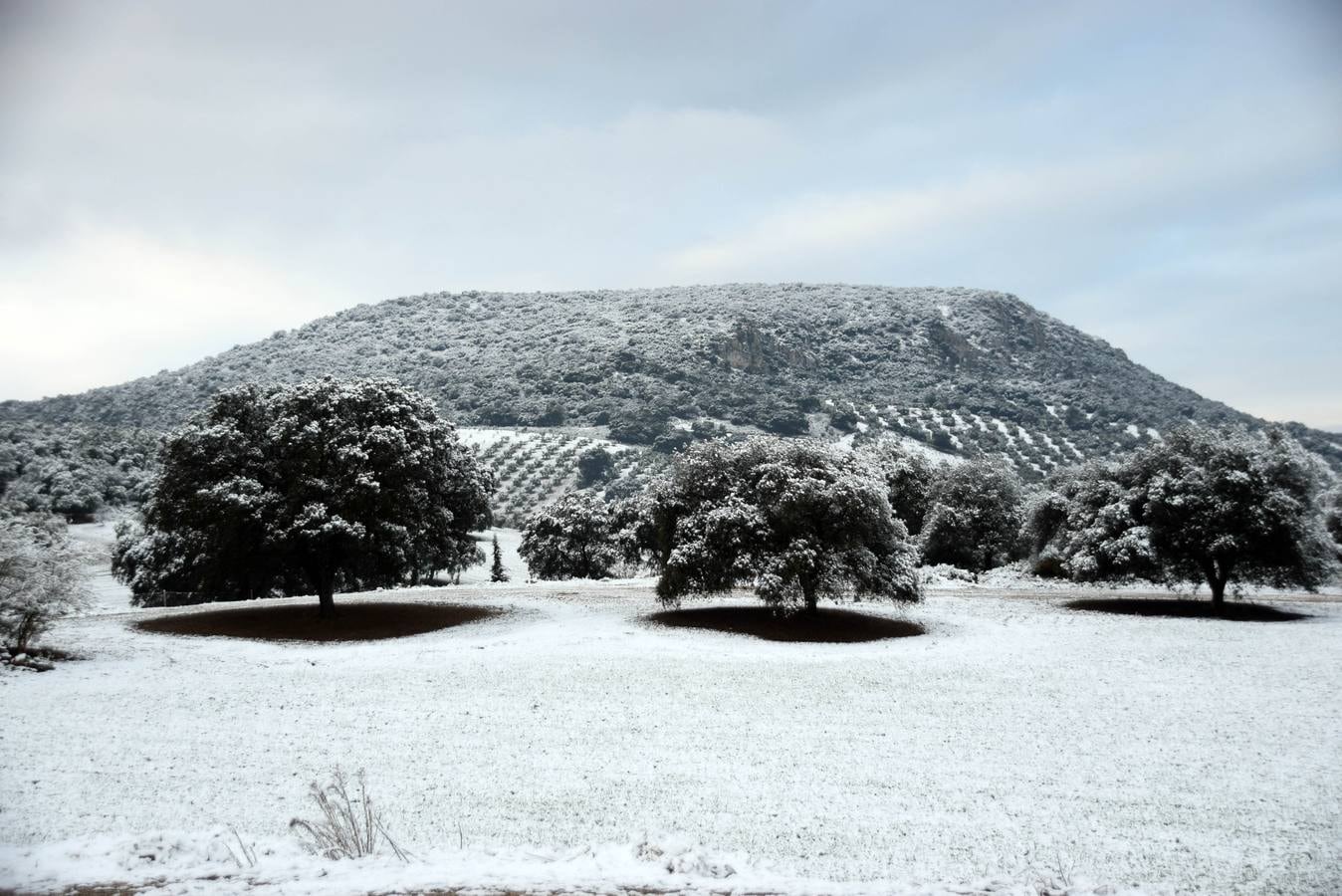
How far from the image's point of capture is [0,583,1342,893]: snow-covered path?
29.2 feet

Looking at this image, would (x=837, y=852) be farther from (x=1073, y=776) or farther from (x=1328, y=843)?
(x=1328, y=843)

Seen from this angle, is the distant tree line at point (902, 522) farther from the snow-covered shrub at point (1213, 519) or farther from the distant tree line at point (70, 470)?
the distant tree line at point (70, 470)

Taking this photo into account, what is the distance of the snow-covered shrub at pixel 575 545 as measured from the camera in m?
52.7

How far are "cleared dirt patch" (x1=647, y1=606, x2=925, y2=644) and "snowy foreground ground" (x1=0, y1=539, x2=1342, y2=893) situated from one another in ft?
9.06

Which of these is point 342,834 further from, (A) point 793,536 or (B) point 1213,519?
(B) point 1213,519

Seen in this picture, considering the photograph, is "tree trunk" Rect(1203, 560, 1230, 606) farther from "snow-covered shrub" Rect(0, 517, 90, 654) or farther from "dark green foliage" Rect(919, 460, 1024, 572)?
"snow-covered shrub" Rect(0, 517, 90, 654)

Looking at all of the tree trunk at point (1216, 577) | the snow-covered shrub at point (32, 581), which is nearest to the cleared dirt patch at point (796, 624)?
the tree trunk at point (1216, 577)

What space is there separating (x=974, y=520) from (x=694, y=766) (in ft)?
130

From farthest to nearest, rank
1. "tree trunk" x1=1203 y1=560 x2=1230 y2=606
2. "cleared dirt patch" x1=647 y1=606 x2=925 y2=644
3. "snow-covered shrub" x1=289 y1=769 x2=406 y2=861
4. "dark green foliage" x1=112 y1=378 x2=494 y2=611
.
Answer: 1. "tree trunk" x1=1203 y1=560 x2=1230 y2=606
2. "dark green foliage" x1=112 y1=378 x2=494 y2=611
3. "cleared dirt patch" x1=647 y1=606 x2=925 y2=644
4. "snow-covered shrub" x1=289 y1=769 x2=406 y2=861

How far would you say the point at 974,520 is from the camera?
153 feet

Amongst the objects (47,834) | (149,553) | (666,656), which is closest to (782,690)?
(666,656)

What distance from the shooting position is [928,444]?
155000 millimetres

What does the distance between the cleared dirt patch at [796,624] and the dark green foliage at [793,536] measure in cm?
67

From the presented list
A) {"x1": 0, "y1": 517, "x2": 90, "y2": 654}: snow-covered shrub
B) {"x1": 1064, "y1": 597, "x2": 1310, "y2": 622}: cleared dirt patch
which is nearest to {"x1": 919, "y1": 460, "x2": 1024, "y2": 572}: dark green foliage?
{"x1": 1064, "y1": 597, "x2": 1310, "y2": 622}: cleared dirt patch
